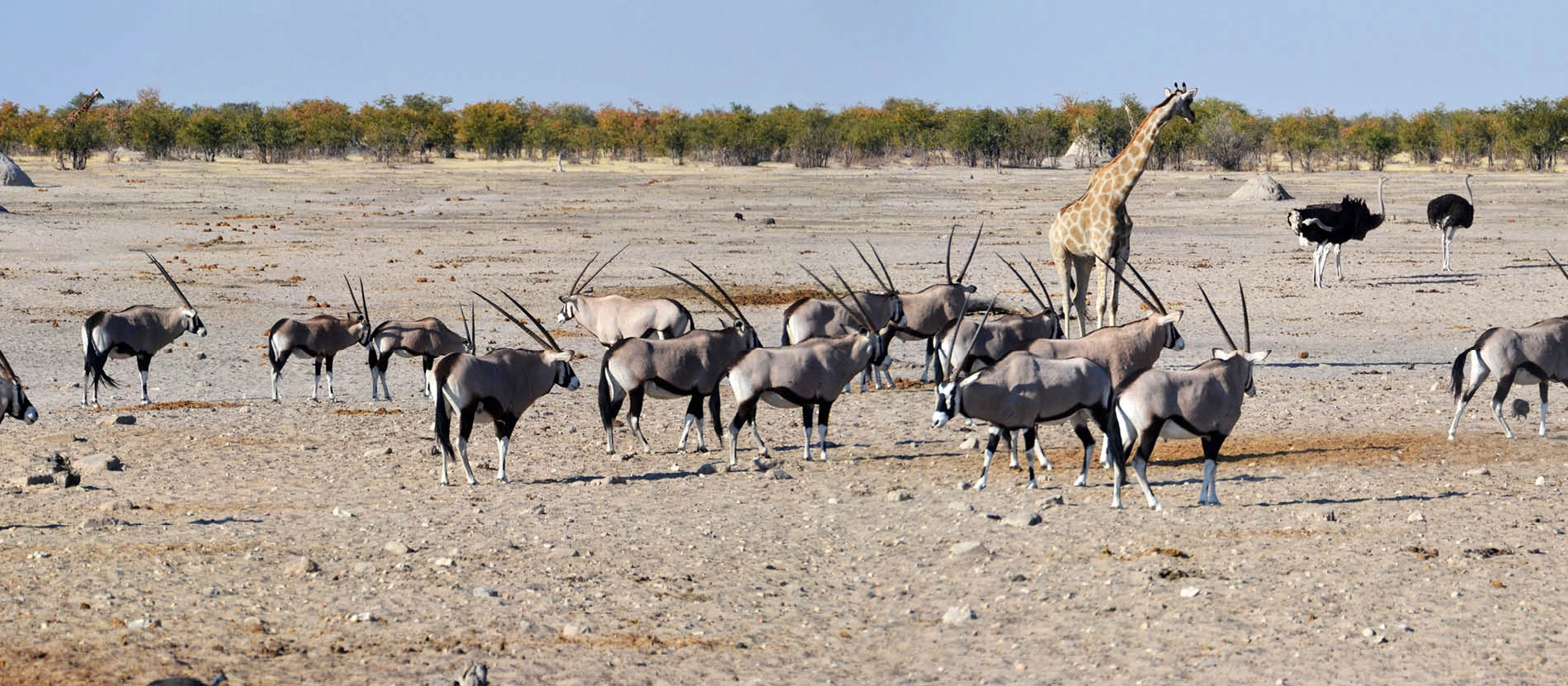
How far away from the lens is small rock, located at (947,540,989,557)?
917cm

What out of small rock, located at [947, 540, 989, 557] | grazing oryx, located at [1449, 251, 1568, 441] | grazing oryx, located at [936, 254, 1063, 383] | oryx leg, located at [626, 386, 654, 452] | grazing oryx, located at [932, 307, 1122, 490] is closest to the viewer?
small rock, located at [947, 540, 989, 557]

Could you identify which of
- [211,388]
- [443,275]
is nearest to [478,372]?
[211,388]

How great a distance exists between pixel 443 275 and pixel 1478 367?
17.3 m

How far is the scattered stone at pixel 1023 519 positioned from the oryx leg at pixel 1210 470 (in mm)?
1106

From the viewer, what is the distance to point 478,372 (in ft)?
36.2

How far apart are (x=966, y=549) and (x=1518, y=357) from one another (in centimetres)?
521

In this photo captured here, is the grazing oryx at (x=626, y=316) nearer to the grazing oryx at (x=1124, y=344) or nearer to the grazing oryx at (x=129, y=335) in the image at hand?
the grazing oryx at (x=129, y=335)

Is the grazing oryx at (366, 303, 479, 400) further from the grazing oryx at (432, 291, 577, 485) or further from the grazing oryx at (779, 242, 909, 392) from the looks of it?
the grazing oryx at (432, 291, 577, 485)

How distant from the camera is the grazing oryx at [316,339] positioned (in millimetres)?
14805

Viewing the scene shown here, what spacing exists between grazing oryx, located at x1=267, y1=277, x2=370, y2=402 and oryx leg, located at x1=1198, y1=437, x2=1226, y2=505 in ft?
25.9

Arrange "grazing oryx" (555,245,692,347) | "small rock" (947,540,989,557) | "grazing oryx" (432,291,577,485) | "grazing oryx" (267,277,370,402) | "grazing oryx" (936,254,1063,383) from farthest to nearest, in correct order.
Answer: "grazing oryx" (555,245,692,347)
"grazing oryx" (267,277,370,402)
"grazing oryx" (936,254,1063,383)
"grazing oryx" (432,291,577,485)
"small rock" (947,540,989,557)

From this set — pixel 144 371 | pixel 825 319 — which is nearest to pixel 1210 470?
pixel 825 319

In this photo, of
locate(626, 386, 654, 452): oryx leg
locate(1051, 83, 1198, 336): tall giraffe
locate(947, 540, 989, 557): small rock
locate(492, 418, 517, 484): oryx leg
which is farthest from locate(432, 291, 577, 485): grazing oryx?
locate(1051, 83, 1198, 336): tall giraffe

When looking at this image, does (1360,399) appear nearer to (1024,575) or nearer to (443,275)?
(1024,575)
